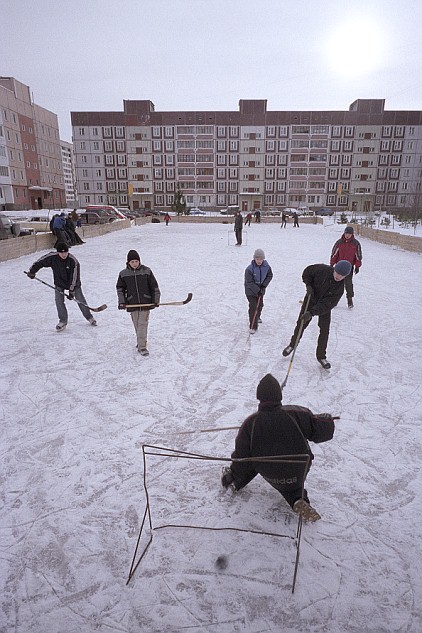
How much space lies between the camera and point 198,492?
3357 millimetres

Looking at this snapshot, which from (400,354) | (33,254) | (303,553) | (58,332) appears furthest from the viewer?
(33,254)

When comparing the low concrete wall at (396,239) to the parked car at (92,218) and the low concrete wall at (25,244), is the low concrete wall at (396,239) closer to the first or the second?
the low concrete wall at (25,244)

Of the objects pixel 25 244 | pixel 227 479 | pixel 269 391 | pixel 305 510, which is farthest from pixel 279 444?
pixel 25 244

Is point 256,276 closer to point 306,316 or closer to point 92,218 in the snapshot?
point 306,316

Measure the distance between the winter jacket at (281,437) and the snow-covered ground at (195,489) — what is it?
522 millimetres

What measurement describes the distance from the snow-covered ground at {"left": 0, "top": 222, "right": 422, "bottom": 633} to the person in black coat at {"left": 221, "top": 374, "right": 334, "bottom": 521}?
384 mm

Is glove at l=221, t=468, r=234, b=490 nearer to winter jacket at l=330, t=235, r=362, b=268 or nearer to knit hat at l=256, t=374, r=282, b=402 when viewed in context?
knit hat at l=256, t=374, r=282, b=402

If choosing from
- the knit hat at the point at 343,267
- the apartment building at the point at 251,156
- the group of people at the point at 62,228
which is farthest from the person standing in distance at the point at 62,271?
the apartment building at the point at 251,156

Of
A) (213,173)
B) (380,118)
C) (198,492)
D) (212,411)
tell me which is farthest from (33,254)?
(380,118)

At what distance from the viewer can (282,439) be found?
274 centimetres

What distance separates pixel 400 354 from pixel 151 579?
5303 mm

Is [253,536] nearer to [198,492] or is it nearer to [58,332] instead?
[198,492]

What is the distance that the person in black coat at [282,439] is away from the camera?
274cm

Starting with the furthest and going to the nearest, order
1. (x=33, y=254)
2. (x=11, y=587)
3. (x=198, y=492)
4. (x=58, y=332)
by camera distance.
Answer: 1. (x=33, y=254)
2. (x=58, y=332)
3. (x=198, y=492)
4. (x=11, y=587)
